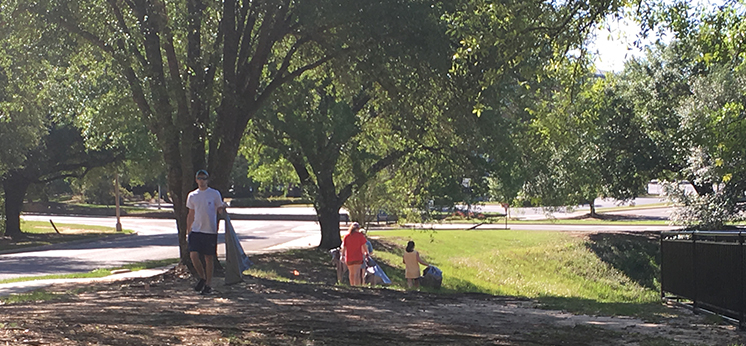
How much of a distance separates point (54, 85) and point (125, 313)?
10734 mm

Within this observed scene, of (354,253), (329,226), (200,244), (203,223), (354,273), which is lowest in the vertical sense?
(354,273)

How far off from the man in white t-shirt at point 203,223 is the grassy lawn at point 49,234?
22778 millimetres

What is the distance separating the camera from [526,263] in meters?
28.0

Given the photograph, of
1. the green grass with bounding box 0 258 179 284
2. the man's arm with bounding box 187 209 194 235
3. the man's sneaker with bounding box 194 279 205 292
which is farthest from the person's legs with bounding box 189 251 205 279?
the green grass with bounding box 0 258 179 284

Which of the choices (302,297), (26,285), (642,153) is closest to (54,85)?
(26,285)

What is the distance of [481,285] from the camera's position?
21859 millimetres

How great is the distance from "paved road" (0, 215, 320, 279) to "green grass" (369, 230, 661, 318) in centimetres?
557

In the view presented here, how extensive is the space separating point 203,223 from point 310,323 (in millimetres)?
3316

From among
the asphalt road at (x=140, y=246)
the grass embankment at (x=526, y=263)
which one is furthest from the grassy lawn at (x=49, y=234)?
the grass embankment at (x=526, y=263)

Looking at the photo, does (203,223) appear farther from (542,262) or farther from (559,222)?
(559,222)

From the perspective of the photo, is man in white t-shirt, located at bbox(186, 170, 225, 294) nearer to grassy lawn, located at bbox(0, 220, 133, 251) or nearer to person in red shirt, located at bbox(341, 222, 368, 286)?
person in red shirt, located at bbox(341, 222, 368, 286)

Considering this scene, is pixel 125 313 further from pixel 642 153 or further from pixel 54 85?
pixel 642 153

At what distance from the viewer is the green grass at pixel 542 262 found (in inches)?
917

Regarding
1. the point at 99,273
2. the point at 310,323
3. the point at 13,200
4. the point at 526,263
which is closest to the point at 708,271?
the point at 310,323
